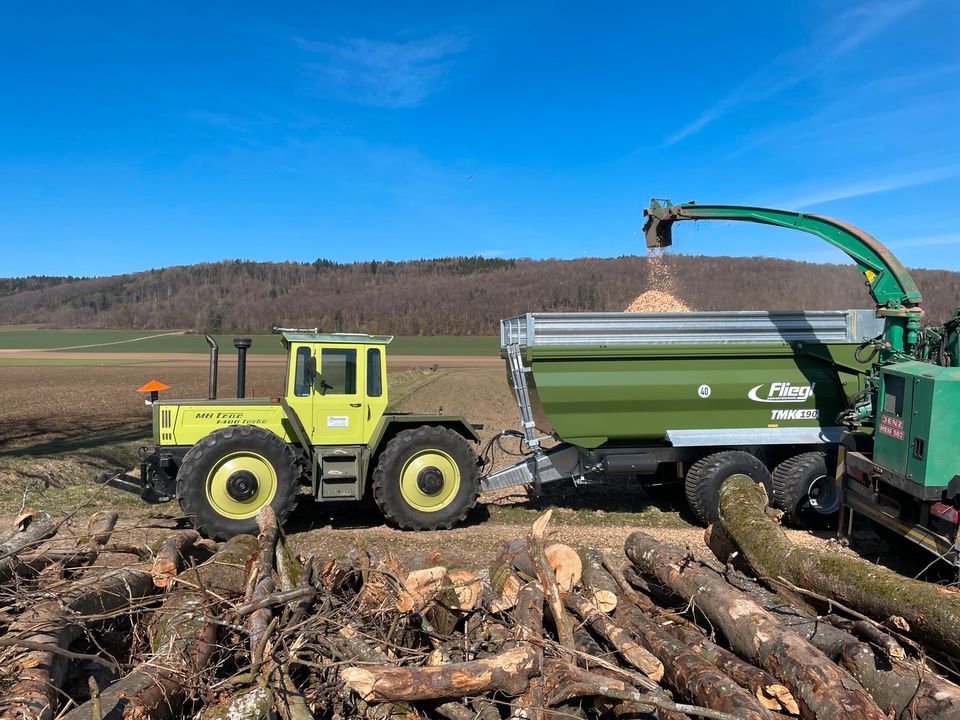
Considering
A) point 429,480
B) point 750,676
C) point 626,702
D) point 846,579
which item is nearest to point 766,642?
point 750,676

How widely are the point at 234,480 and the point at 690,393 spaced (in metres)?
5.43

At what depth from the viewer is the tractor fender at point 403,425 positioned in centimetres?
768

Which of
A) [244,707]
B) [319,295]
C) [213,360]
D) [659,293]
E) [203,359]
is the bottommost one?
[203,359]

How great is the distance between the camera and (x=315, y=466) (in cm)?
753

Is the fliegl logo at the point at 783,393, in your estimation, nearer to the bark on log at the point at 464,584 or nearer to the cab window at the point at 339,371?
the cab window at the point at 339,371

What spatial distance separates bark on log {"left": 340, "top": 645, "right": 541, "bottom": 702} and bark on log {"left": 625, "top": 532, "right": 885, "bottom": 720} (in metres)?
1.35

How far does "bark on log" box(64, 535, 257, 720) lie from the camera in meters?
3.04

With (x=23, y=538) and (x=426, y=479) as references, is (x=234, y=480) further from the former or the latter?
(x=23, y=538)

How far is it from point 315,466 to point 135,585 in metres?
3.00

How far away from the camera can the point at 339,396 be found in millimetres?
7711

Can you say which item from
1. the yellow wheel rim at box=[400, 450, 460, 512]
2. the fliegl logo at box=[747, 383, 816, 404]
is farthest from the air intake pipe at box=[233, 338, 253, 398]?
the fliegl logo at box=[747, 383, 816, 404]

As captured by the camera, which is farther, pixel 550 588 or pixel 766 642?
pixel 550 588

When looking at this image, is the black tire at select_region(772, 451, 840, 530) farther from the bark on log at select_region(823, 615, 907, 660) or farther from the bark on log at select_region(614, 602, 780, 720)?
the bark on log at select_region(614, 602, 780, 720)

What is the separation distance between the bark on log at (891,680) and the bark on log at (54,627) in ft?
13.6
